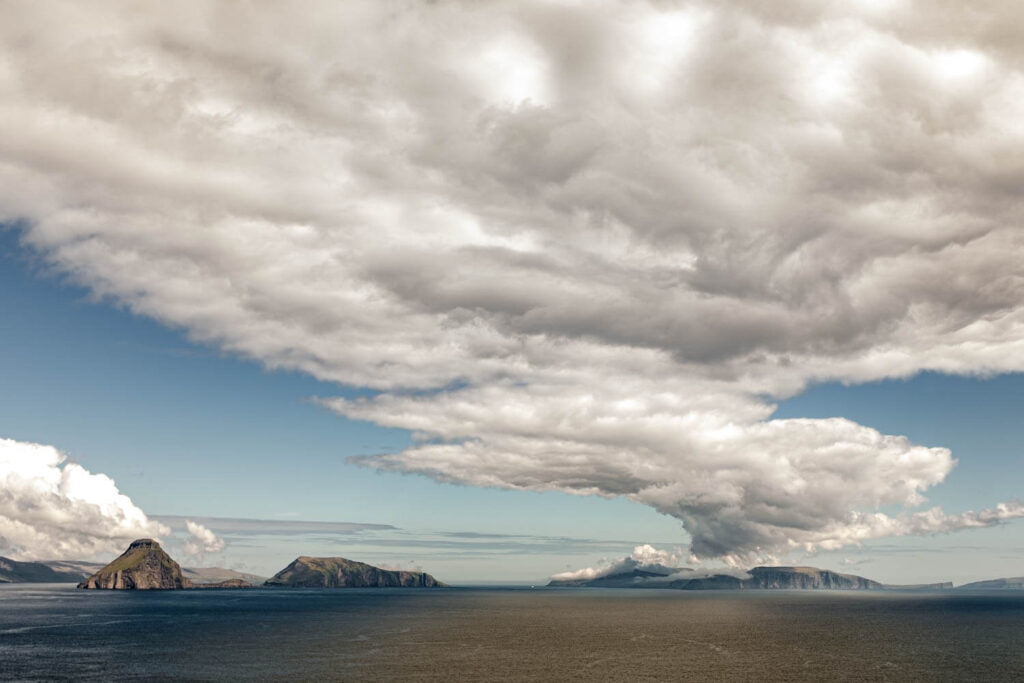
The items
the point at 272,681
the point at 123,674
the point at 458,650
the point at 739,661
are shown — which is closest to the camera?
the point at 272,681

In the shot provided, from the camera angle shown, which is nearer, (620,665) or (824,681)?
A: (824,681)

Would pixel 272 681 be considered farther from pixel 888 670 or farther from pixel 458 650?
pixel 888 670

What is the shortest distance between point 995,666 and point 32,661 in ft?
776

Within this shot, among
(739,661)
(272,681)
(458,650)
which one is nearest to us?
(272,681)

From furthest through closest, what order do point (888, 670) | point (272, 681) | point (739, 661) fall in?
point (739, 661)
point (888, 670)
point (272, 681)

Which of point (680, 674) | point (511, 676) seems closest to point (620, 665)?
point (680, 674)

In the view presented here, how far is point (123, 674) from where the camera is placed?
151m

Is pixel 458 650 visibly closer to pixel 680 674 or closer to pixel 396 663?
pixel 396 663

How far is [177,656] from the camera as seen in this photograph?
591ft

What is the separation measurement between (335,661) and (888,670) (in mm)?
132684

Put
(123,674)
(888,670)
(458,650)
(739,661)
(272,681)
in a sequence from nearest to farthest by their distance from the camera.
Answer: (272,681), (123,674), (888,670), (739,661), (458,650)

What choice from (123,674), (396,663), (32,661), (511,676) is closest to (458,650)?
(396,663)

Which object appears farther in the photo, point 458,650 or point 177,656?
point 458,650

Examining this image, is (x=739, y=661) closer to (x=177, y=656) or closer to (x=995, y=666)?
(x=995, y=666)
